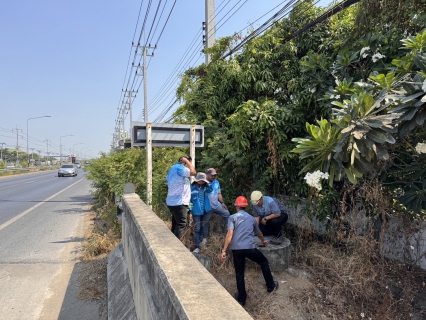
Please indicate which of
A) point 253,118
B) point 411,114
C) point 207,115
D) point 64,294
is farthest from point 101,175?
point 411,114

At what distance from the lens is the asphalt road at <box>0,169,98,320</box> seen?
4402 mm

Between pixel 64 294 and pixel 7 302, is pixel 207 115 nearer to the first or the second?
pixel 64 294

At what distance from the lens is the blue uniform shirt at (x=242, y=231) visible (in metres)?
4.16

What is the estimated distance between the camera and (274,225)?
5.37 meters

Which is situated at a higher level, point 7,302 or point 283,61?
point 283,61

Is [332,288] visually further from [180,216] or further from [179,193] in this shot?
[179,193]

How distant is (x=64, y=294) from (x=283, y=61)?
610 centimetres

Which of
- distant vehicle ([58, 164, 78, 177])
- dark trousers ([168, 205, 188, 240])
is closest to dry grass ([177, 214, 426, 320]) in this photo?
dark trousers ([168, 205, 188, 240])

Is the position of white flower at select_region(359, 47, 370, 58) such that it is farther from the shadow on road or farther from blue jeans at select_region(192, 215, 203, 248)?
the shadow on road

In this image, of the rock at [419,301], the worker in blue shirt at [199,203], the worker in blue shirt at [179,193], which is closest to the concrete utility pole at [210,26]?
the worker in blue shirt at [199,203]

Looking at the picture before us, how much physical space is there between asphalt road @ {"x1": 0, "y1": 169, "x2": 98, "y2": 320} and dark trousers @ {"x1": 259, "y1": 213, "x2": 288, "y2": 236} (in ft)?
9.65

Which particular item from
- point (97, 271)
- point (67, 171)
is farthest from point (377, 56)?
point (67, 171)

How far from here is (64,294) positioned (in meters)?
4.86

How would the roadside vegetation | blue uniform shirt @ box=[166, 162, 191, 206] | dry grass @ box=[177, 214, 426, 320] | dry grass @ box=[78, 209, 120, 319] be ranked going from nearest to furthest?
the roadside vegetation → dry grass @ box=[177, 214, 426, 320] → dry grass @ box=[78, 209, 120, 319] → blue uniform shirt @ box=[166, 162, 191, 206]
